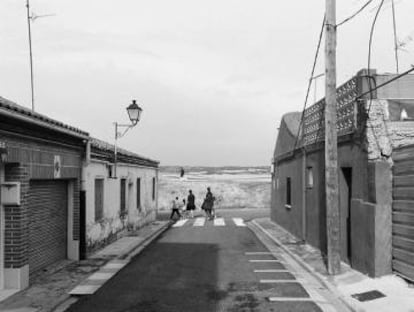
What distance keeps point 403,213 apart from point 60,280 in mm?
6598

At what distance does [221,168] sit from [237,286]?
90.0 metres

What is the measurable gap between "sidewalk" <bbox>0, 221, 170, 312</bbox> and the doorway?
17.7 ft

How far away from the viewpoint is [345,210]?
12.7 m

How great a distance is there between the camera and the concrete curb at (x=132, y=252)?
8773 mm

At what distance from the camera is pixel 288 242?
697 inches

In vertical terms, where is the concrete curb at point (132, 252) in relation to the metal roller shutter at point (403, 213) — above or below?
below

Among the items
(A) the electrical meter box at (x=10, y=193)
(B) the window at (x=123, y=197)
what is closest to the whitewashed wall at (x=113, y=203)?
(B) the window at (x=123, y=197)

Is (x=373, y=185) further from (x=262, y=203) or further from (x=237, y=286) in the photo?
(x=262, y=203)

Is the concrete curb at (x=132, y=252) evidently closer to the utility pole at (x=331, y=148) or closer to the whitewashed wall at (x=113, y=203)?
the whitewashed wall at (x=113, y=203)

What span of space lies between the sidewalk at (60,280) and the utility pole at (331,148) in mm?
5097

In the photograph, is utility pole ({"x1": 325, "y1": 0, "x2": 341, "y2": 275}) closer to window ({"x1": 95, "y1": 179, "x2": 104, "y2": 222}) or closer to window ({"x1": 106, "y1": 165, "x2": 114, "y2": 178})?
window ({"x1": 95, "y1": 179, "x2": 104, "y2": 222})

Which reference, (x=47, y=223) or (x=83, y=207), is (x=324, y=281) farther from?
(x=83, y=207)

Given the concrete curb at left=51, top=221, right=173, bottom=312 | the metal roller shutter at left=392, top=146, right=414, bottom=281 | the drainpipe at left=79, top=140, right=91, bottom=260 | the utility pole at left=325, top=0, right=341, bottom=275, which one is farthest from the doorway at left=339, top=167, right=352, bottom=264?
the drainpipe at left=79, top=140, right=91, bottom=260

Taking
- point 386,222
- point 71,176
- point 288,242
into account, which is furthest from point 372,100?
point 288,242
